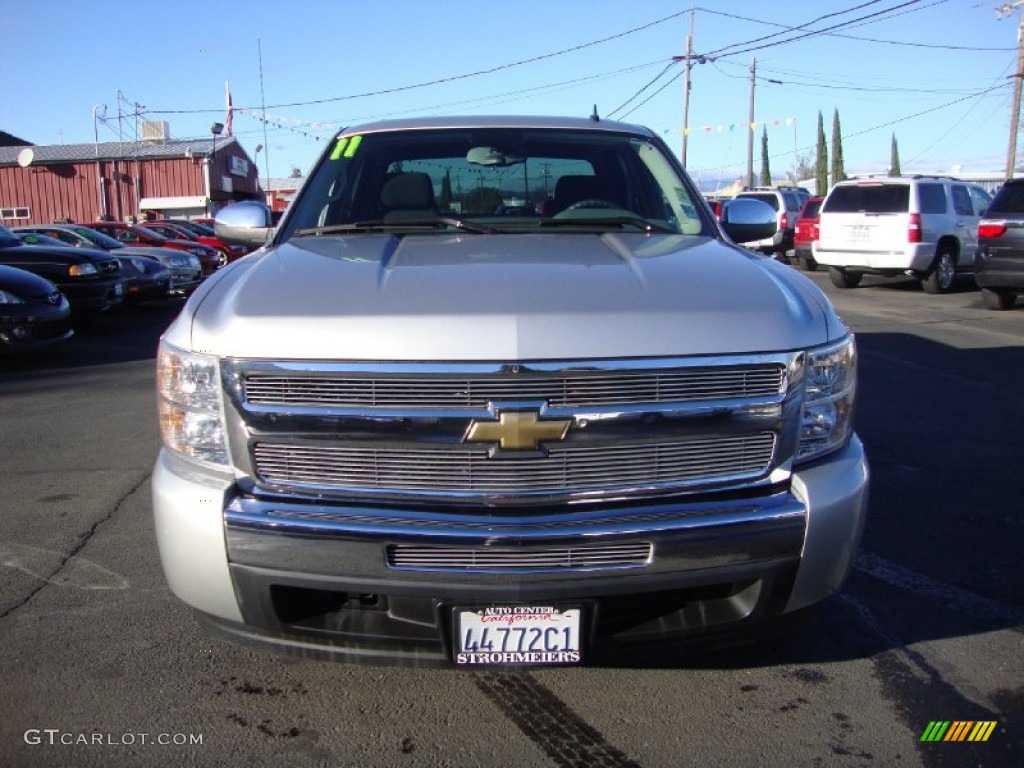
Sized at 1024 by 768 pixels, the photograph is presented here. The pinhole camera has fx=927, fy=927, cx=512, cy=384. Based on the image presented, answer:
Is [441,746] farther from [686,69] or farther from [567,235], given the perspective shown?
[686,69]

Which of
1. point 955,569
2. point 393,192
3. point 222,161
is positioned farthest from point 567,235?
point 222,161

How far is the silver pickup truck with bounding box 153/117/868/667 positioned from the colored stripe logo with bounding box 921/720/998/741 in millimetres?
551

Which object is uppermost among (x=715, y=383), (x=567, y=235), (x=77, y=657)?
(x=567, y=235)

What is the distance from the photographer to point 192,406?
2652 millimetres

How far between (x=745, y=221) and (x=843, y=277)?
14094 millimetres

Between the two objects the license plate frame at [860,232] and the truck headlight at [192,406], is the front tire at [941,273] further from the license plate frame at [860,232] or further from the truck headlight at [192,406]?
the truck headlight at [192,406]

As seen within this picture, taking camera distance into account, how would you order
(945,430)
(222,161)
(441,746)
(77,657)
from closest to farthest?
(441,746) → (77,657) → (945,430) → (222,161)

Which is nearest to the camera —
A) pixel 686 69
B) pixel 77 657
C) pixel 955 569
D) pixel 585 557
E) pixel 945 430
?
pixel 585 557

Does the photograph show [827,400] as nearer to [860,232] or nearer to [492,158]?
[492,158]

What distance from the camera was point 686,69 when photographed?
38.7 m

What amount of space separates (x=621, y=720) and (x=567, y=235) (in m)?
1.75

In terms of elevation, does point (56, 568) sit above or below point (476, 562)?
below

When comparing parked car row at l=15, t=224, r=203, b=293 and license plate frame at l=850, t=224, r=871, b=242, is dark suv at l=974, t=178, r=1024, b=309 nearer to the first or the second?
license plate frame at l=850, t=224, r=871, b=242

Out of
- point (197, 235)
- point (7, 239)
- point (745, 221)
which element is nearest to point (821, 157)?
point (197, 235)
